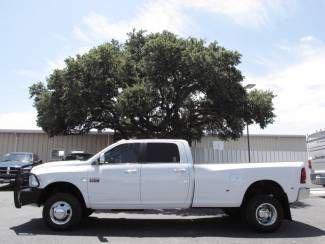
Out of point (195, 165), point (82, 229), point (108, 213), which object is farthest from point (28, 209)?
point (195, 165)

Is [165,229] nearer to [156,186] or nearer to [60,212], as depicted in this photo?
[156,186]

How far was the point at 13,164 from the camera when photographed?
2162cm

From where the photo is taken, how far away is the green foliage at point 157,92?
754 inches

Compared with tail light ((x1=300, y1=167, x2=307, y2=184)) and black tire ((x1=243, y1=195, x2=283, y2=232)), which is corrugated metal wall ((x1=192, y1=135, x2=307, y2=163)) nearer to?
tail light ((x1=300, y1=167, x2=307, y2=184))

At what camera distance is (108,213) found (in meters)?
12.7

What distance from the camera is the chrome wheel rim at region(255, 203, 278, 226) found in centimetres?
968

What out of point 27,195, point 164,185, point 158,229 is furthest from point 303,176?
point 27,195

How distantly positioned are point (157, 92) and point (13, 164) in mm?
8025

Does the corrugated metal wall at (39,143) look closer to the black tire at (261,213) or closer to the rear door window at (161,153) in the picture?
the rear door window at (161,153)

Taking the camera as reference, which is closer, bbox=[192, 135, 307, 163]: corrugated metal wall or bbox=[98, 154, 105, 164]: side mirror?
bbox=[98, 154, 105, 164]: side mirror

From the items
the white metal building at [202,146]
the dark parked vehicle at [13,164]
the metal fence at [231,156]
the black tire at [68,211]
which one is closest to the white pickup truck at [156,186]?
the black tire at [68,211]

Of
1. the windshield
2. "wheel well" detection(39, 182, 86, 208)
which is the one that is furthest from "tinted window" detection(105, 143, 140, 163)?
the windshield

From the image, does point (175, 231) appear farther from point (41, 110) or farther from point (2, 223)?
point (41, 110)

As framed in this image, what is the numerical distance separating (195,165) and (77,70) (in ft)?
42.2
